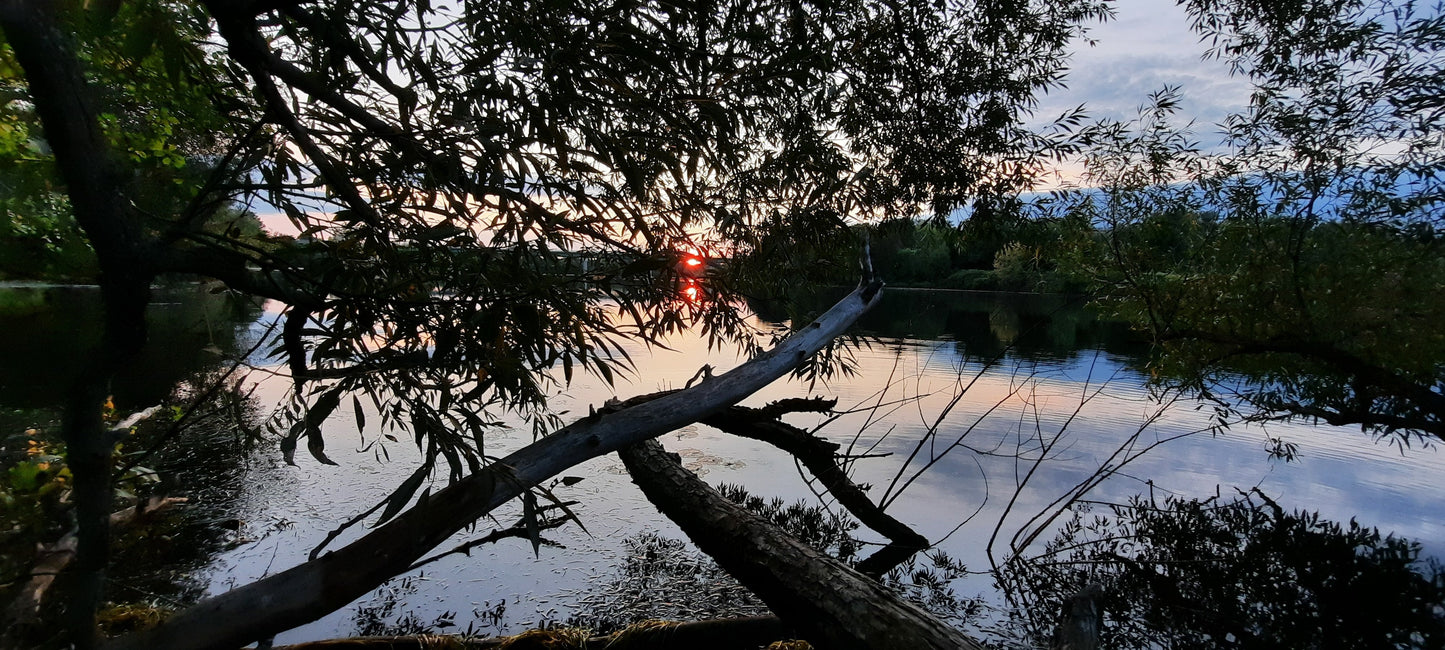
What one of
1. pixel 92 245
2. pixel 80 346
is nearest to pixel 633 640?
pixel 92 245

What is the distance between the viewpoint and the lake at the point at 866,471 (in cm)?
293

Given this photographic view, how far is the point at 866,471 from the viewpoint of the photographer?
4.34 meters

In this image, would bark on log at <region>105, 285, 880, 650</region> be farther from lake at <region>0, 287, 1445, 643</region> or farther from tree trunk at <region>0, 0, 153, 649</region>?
lake at <region>0, 287, 1445, 643</region>

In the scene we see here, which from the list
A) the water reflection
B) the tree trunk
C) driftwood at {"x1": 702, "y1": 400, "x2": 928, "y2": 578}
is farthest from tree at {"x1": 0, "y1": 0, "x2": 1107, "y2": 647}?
driftwood at {"x1": 702, "y1": 400, "x2": 928, "y2": 578}

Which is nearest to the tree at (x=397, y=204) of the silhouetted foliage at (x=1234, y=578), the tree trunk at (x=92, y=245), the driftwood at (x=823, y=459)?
the tree trunk at (x=92, y=245)

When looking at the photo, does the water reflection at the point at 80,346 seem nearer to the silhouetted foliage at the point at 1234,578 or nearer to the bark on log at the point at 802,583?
the bark on log at the point at 802,583

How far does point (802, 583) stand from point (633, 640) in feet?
2.08

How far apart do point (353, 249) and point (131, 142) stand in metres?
4.52

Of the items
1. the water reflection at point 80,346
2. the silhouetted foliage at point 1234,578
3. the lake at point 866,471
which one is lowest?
the silhouetted foliage at point 1234,578

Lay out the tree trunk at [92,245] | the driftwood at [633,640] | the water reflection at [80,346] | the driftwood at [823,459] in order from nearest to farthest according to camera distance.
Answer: the tree trunk at [92,245], the driftwood at [633,640], the driftwood at [823,459], the water reflection at [80,346]

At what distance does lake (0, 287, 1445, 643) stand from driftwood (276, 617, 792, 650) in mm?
341

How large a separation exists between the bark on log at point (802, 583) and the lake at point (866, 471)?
0.54 meters

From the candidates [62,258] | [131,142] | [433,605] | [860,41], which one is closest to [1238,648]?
[860,41]

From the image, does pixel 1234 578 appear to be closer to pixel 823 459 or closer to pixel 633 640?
pixel 823 459
